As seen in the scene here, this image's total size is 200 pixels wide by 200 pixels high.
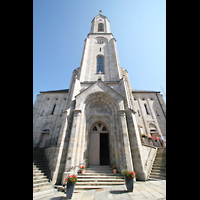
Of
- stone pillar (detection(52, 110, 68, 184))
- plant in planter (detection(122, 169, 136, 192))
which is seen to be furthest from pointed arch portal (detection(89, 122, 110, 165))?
plant in planter (detection(122, 169, 136, 192))

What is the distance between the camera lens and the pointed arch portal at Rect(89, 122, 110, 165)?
919cm

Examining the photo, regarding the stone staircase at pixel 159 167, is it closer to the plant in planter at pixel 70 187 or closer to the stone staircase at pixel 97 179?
the stone staircase at pixel 97 179

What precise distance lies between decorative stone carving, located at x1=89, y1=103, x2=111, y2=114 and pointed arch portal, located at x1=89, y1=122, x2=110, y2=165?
4.54ft

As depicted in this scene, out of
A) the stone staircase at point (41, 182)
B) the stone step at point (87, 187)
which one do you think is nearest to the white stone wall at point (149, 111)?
the stone step at point (87, 187)

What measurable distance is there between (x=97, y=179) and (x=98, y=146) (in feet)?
10.5

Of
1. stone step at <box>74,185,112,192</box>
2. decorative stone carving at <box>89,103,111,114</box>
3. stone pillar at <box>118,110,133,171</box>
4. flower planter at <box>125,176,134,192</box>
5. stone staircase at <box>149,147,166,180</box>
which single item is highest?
decorative stone carving at <box>89,103,111,114</box>

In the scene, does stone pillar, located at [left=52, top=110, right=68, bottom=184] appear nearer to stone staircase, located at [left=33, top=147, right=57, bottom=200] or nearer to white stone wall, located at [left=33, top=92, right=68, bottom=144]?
stone staircase, located at [left=33, top=147, right=57, bottom=200]

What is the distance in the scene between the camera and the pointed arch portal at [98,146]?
919 cm

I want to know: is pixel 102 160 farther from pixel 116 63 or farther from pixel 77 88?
pixel 116 63

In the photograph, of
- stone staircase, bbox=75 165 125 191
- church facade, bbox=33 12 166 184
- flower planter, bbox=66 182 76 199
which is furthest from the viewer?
church facade, bbox=33 12 166 184
